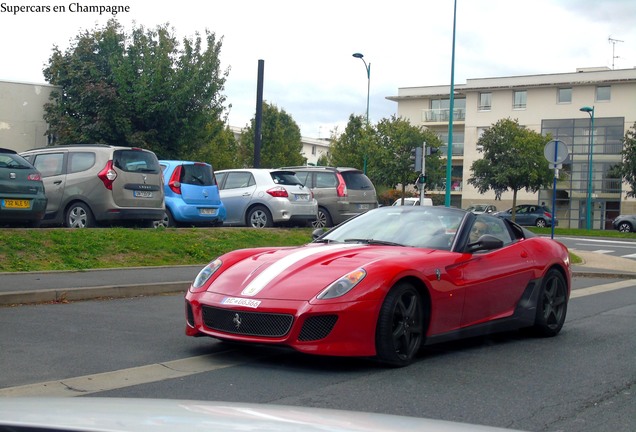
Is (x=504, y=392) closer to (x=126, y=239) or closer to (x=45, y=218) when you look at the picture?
(x=126, y=239)

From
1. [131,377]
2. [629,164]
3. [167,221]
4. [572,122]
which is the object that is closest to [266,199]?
[167,221]

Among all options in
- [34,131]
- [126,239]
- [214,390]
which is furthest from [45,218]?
[34,131]

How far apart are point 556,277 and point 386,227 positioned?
2.00 metres

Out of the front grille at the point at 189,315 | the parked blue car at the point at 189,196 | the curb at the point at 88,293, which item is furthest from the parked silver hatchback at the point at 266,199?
the front grille at the point at 189,315

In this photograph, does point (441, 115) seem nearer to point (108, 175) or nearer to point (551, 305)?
point (108, 175)

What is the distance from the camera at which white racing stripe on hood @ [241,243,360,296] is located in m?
6.31

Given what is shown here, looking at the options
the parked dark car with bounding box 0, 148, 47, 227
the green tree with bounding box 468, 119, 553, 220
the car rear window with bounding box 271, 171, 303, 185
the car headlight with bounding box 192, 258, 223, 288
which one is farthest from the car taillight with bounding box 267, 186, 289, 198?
the green tree with bounding box 468, 119, 553, 220

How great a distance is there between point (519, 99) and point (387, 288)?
191 feet

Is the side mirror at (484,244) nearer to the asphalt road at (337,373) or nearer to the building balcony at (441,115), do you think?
the asphalt road at (337,373)

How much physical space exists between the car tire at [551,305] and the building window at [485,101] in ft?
185

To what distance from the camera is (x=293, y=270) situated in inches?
253

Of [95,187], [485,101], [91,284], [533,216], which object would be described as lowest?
[91,284]

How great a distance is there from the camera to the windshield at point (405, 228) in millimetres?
7324

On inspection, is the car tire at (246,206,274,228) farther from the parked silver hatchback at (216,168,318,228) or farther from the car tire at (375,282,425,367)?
the car tire at (375,282,425,367)
